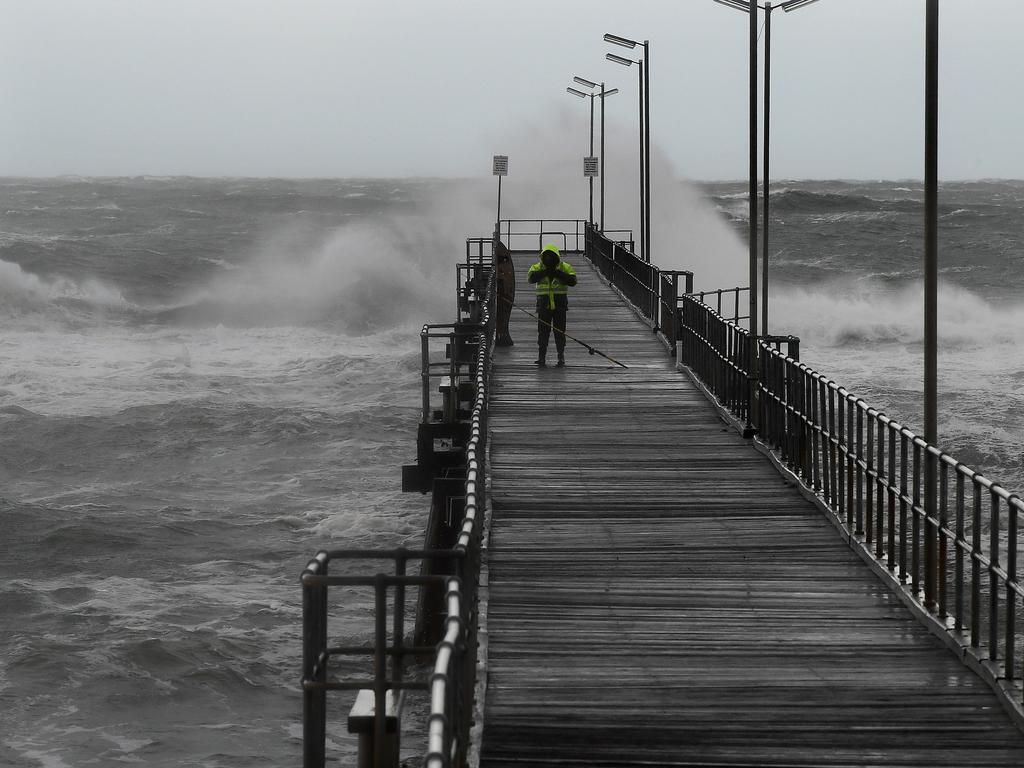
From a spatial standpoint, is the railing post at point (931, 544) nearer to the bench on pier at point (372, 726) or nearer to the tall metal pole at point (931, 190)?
the tall metal pole at point (931, 190)

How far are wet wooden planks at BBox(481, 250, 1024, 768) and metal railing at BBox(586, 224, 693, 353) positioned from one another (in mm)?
7982

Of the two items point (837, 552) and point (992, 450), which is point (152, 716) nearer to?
point (837, 552)

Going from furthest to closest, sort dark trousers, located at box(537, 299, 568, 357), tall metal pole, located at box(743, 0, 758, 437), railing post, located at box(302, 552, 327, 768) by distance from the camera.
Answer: dark trousers, located at box(537, 299, 568, 357), tall metal pole, located at box(743, 0, 758, 437), railing post, located at box(302, 552, 327, 768)

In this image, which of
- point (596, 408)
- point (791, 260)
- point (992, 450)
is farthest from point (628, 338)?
point (791, 260)

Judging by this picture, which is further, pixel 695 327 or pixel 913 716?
pixel 695 327

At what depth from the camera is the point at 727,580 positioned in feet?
32.6

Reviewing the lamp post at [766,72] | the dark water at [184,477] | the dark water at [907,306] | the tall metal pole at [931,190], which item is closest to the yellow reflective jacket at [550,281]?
the lamp post at [766,72]

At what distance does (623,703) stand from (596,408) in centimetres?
954

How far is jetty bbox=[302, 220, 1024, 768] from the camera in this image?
6.92m

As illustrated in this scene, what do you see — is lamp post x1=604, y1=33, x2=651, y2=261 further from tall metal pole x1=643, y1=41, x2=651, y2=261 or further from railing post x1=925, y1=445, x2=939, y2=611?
railing post x1=925, y1=445, x2=939, y2=611

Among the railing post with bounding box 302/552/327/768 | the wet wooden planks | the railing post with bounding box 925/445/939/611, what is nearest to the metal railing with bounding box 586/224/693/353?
the wet wooden planks

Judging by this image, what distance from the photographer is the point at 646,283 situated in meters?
27.4

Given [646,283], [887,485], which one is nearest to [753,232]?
[887,485]

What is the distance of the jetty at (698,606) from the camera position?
6.92 meters
